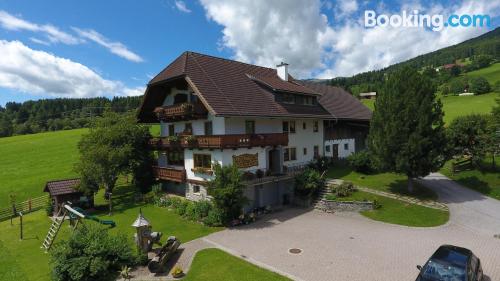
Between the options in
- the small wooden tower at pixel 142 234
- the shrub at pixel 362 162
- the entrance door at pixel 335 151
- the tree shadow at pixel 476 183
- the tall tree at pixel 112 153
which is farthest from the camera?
the entrance door at pixel 335 151

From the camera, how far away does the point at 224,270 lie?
15547mm

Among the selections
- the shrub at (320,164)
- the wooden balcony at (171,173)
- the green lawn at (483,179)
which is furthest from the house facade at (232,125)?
the green lawn at (483,179)

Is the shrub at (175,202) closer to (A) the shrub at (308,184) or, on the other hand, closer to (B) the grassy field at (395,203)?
(A) the shrub at (308,184)

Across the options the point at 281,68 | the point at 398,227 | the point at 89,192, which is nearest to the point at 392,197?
the point at 398,227

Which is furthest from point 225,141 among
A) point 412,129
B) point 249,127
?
point 412,129

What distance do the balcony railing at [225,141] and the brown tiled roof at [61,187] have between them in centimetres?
930

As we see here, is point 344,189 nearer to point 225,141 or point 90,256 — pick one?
point 225,141

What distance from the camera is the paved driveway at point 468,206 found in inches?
840

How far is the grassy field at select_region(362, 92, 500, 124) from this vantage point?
6450 centimetres

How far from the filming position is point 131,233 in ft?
73.9

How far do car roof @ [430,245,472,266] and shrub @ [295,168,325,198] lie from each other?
573 inches

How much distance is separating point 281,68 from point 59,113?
125 meters

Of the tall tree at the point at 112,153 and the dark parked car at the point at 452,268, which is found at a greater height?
the tall tree at the point at 112,153

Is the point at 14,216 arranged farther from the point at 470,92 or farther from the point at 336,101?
the point at 470,92
